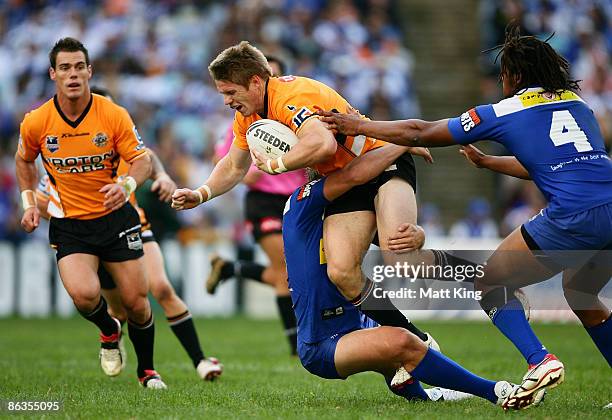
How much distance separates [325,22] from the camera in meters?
20.8

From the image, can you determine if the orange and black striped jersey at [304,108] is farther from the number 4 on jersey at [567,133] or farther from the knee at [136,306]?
the knee at [136,306]

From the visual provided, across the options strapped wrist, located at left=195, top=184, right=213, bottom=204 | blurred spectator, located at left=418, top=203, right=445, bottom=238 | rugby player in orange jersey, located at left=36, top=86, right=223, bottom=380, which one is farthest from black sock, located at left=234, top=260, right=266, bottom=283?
blurred spectator, located at left=418, top=203, right=445, bottom=238

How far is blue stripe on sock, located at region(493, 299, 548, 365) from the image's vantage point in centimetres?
640

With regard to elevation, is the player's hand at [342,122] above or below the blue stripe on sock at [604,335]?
above

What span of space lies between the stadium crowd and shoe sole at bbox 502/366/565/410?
1137 centimetres

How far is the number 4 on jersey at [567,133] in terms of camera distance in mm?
6254

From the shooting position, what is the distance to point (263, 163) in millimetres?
6660

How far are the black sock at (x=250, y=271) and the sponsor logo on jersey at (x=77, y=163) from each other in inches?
151

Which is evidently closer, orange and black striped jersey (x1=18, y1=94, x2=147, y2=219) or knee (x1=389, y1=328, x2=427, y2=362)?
knee (x1=389, y1=328, x2=427, y2=362)

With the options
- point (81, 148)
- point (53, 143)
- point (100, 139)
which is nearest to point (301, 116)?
point (100, 139)

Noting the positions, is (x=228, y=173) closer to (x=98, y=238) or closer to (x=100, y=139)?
(x=100, y=139)

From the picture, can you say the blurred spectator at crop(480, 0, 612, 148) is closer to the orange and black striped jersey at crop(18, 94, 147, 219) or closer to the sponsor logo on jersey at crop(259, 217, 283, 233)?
the sponsor logo on jersey at crop(259, 217, 283, 233)

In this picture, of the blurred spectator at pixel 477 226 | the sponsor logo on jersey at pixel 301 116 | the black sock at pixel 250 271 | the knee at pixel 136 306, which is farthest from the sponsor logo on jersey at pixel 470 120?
the blurred spectator at pixel 477 226

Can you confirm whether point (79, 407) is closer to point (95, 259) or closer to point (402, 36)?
point (95, 259)
